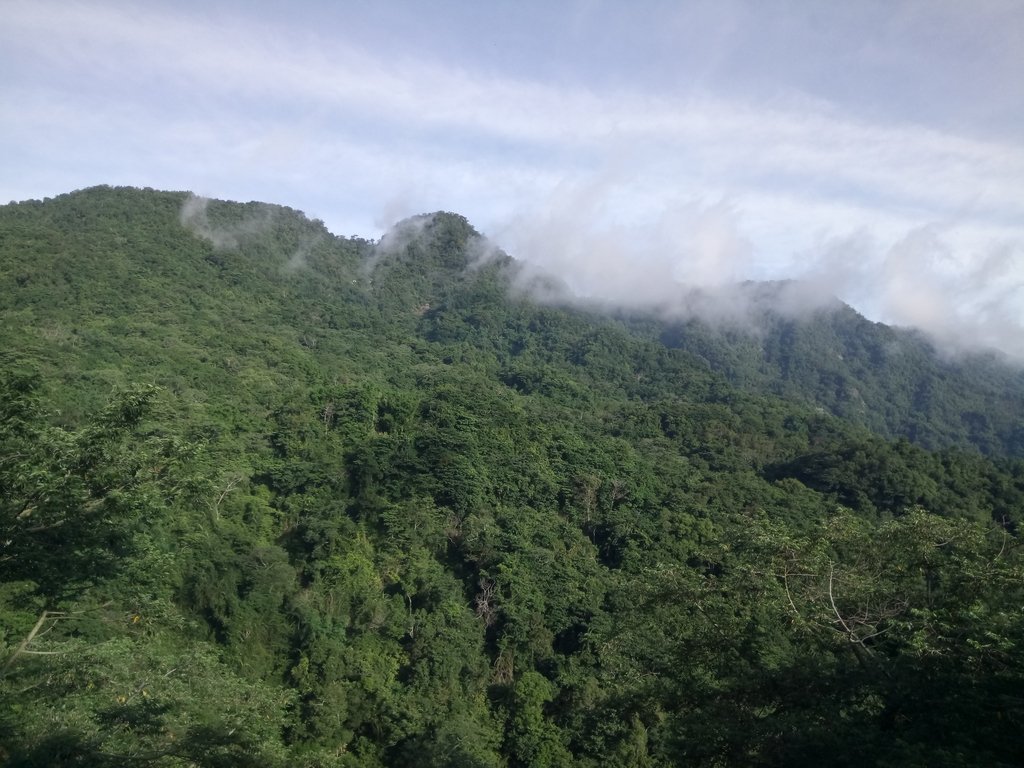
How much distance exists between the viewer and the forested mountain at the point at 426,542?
8.44m

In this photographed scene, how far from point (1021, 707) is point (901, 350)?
115916 millimetres

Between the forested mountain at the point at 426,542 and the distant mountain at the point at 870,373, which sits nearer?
the forested mountain at the point at 426,542

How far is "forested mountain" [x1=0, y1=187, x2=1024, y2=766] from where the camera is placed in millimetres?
8438

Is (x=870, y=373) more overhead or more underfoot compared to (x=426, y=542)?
more overhead

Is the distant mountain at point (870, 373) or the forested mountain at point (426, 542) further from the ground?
the distant mountain at point (870, 373)

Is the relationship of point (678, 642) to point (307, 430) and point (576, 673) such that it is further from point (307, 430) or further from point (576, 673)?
point (307, 430)

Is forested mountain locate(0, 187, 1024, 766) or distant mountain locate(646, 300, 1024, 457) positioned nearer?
forested mountain locate(0, 187, 1024, 766)

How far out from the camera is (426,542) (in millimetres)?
30234

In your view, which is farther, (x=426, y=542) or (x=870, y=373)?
(x=870, y=373)

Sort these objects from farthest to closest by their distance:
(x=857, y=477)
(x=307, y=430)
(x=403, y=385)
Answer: (x=403, y=385), (x=857, y=477), (x=307, y=430)

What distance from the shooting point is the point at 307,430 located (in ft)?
119

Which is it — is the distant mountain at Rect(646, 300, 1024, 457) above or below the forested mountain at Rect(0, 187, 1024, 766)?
above

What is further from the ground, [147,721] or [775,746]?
[775,746]

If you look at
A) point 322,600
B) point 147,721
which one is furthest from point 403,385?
point 147,721
